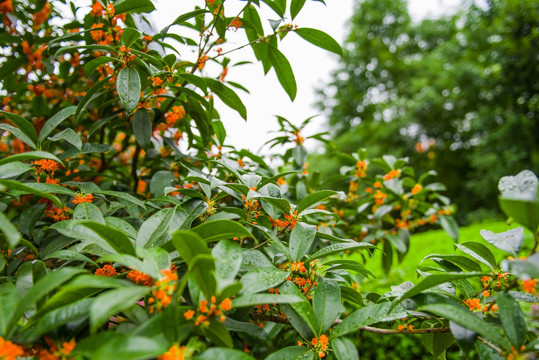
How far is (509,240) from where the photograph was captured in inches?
27.8

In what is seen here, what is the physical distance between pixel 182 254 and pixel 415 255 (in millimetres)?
3040

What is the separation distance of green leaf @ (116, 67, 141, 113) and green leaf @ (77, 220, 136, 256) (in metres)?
0.39

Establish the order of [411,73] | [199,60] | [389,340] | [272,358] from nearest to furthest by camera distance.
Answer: [272,358], [199,60], [389,340], [411,73]

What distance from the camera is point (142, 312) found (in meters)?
0.57

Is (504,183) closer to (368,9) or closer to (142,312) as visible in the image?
→ (142,312)

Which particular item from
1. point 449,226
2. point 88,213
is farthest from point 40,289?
point 449,226

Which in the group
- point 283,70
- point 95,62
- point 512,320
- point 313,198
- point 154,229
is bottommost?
point 512,320

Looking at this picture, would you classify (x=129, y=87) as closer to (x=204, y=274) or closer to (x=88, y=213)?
(x=88, y=213)

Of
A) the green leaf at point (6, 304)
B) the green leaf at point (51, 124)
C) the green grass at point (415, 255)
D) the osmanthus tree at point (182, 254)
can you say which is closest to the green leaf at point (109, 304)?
the osmanthus tree at point (182, 254)

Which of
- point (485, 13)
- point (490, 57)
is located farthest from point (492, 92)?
point (485, 13)

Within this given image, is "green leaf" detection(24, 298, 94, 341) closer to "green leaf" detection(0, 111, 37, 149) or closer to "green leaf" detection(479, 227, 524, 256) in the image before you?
"green leaf" detection(0, 111, 37, 149)

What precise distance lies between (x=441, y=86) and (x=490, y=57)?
5.36 feet

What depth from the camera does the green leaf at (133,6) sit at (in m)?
0.98

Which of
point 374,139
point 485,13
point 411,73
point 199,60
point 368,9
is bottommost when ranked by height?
point 199,60
